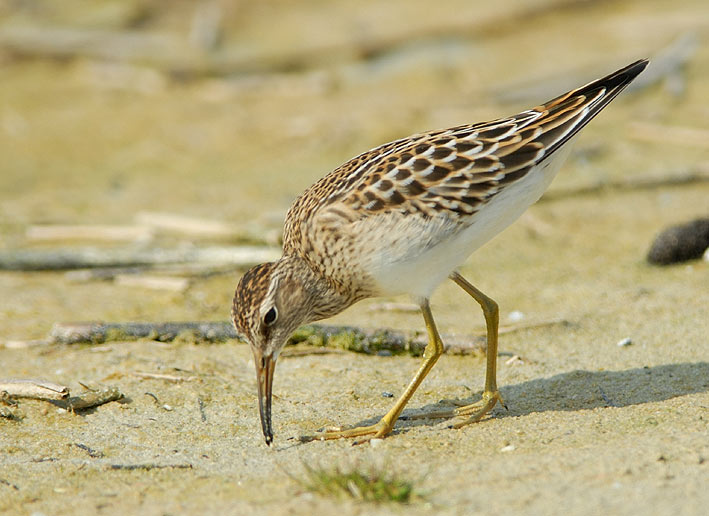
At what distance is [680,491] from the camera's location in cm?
438

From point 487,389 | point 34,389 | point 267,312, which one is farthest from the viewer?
point 34,389

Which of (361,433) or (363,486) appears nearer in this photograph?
(363,486)

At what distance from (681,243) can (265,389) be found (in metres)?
4.45

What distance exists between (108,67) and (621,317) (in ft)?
36.4

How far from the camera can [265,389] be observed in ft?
18.1

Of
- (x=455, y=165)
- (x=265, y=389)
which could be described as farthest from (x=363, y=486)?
(x=455, y=165)

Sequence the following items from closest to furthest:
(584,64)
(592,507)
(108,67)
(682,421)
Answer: (592,507) → (682,421) → (584,64) → (108,67)

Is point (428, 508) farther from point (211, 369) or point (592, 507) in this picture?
point (211, 369)

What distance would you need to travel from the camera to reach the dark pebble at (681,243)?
8.16 meters

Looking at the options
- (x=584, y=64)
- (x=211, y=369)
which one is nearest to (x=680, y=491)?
(x=211, y=369)

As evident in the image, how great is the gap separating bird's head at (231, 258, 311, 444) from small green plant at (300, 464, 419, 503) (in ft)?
2.58

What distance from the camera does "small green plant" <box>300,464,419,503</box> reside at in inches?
176

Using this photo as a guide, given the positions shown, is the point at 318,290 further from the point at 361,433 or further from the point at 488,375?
the point at 488,375

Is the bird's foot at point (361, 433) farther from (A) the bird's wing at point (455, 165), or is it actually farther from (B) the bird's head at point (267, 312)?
(A) the bird's wing at point (455, 165)
